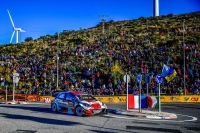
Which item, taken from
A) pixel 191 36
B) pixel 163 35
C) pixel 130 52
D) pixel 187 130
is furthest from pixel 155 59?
pixel 187 130

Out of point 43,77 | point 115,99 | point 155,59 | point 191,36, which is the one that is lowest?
point 115,99

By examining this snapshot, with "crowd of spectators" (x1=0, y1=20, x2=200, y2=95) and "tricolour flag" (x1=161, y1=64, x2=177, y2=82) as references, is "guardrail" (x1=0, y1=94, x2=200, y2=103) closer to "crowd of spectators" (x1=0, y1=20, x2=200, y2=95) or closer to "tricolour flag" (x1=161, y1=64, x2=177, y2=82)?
"crowd of spectators" (x1=0, y1=20, x2=200, y2=95)

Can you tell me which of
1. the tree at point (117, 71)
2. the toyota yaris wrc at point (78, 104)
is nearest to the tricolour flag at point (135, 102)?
the toyota yaris wrc at point (78, 104)

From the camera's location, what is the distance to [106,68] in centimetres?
4044

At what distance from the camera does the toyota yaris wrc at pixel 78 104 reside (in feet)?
52.5

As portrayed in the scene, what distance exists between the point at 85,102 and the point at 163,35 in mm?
45877

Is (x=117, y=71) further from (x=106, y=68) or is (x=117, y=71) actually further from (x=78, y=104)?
(x=78, y=104)

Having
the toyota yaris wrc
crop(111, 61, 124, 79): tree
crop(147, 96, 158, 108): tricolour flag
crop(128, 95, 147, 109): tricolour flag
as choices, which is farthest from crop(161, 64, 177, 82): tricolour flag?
crop(111, 61, 124, 79): tree

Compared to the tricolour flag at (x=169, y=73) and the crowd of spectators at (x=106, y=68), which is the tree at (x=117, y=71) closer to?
the crowd of spectators at (x=106, y=68)

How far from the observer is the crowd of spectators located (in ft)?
A: 109

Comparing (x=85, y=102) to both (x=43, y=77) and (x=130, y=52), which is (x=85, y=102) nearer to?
(x=43, y=77)

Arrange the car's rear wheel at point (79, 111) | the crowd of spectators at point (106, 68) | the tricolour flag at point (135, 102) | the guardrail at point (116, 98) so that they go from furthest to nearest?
the crowd of spectators at point (106, 68)
the guardrail at point (116, 98)
the tricolour flag at point (135, 102)
the car's rear wheel at point (79, 111)

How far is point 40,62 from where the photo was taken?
148 feet

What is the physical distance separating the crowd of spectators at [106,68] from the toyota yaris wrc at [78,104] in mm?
14757
